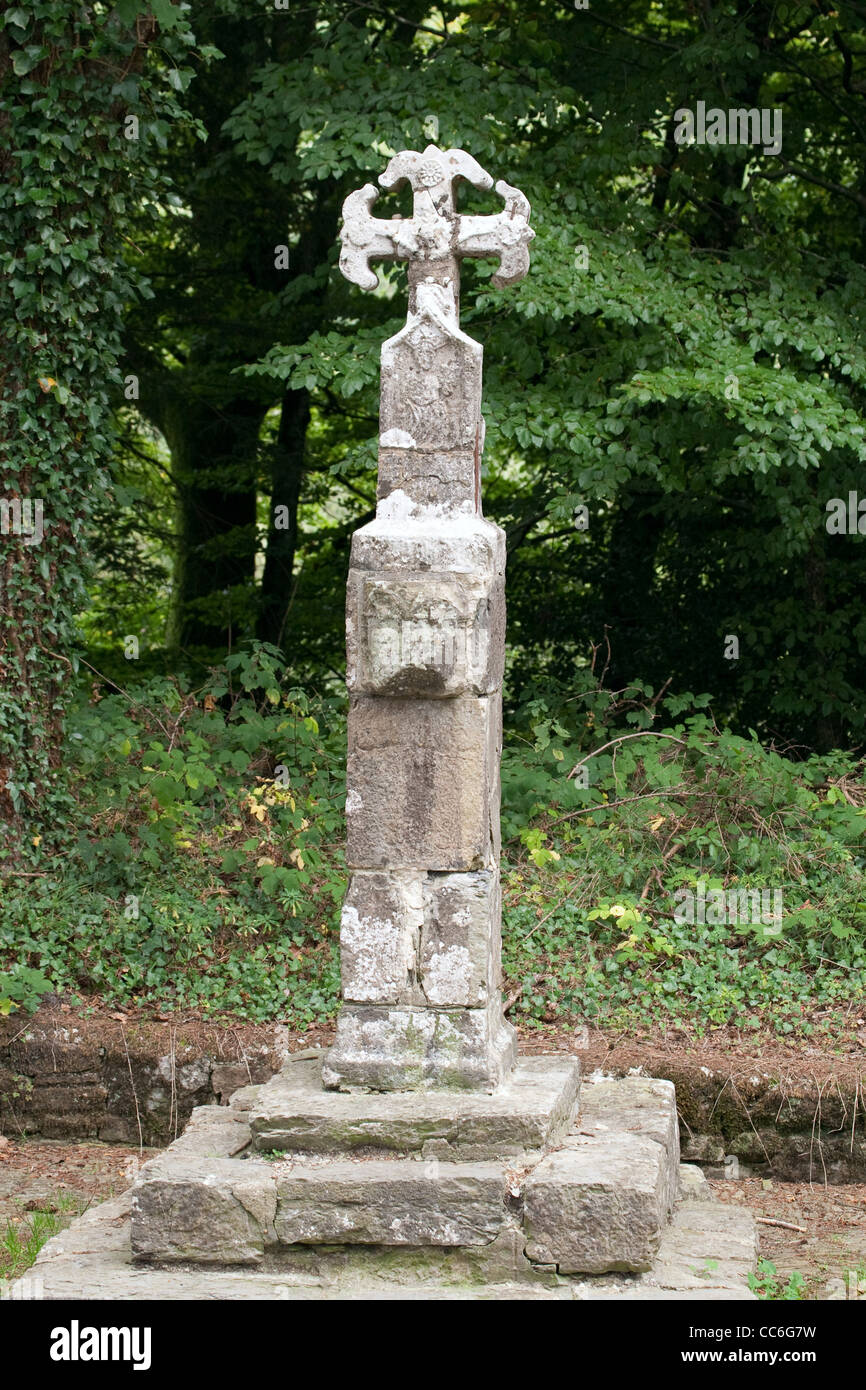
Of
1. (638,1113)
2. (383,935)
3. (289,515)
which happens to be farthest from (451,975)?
(289,515)

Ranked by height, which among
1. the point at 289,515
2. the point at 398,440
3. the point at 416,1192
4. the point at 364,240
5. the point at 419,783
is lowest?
the point at 416,1192

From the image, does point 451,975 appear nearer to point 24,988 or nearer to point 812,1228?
point 812,1228

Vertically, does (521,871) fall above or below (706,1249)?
above

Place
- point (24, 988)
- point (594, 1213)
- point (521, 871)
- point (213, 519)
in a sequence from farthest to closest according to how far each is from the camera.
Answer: point (213, 519) < point (521, 871) < point (24, 988) < point (594, 1213)

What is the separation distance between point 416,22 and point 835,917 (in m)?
7.50

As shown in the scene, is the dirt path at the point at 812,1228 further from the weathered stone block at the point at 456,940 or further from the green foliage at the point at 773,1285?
the weathered stone block at the point at 456,940

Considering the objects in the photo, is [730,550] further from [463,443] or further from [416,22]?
[463,443]

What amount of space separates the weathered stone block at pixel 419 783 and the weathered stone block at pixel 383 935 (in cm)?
7

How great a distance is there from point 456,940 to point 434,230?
2547mm

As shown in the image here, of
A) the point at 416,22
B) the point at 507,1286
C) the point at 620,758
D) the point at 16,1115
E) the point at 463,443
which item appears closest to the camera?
the point at 507,1286

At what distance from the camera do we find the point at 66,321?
26.2ft

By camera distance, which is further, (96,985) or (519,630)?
(519,630)

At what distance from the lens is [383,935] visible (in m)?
5.06

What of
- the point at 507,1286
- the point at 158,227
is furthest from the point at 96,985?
the point at 158,227
